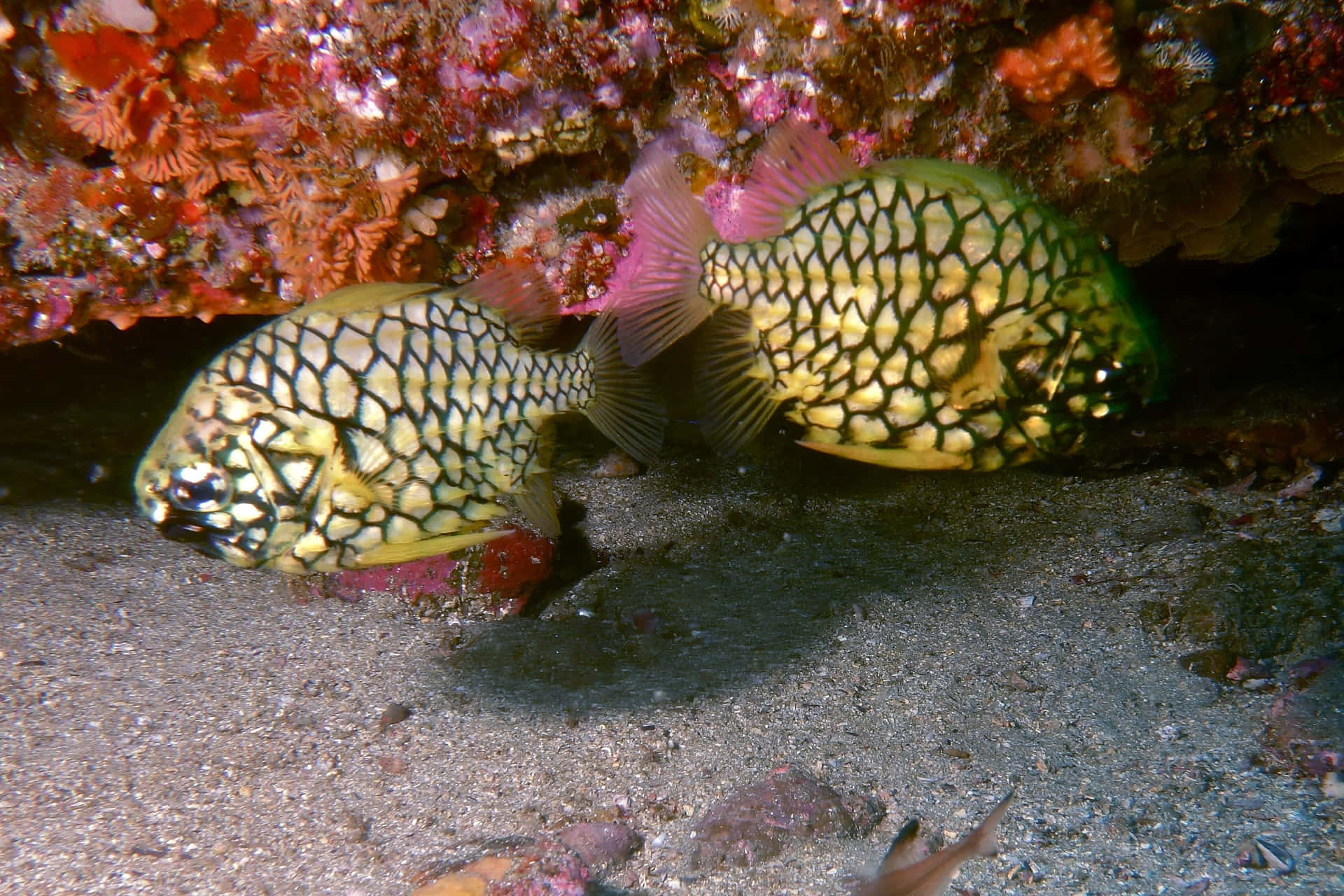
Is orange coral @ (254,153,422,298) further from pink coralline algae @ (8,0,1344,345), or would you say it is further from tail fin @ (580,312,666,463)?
tail fin @ (580,312,666,463)

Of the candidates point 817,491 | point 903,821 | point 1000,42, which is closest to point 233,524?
point 903,821

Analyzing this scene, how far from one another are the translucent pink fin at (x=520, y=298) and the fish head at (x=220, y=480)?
38.6 inches

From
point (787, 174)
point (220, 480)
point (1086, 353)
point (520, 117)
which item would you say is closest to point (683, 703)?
point (220, 480)

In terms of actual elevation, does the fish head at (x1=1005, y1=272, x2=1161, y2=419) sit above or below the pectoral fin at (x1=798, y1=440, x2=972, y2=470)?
above

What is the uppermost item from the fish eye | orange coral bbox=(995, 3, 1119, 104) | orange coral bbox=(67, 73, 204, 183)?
orange coral bbox=(995, 3, 1119, 104)

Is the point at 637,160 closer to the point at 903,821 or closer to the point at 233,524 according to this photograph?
the point at 233,524

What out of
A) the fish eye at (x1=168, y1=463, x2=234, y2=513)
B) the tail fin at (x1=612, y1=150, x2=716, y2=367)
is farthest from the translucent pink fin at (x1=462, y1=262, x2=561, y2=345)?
the fish eye at (x1=168, y1=463, x2=234, y2=513)

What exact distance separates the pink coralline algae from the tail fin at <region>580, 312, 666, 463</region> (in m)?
0.87

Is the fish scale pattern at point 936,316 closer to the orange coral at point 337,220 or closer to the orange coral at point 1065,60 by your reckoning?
the orange coral at point 1065,60

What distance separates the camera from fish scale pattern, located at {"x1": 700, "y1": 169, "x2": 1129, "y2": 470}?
272 cm

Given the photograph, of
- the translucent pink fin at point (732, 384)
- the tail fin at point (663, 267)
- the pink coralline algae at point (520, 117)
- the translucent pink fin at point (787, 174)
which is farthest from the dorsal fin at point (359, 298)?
the translucent pink fin at point (787, 174)

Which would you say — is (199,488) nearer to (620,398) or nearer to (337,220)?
(337,220)

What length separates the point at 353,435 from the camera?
2.71 meters

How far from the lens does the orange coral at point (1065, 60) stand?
9.57ft
